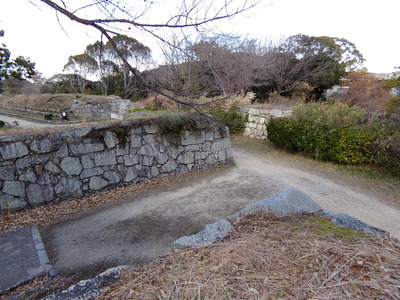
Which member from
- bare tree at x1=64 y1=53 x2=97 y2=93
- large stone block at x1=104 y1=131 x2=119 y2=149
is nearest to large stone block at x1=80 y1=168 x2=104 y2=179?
large stone block at x1=104 y1=131 x2=119 y2=149

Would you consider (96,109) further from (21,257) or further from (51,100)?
(21,257)

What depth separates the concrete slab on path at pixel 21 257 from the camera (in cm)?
Answer: 235

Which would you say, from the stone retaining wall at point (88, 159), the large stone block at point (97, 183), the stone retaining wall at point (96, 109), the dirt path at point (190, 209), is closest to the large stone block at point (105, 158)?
the stone retaining wall at point (88, 159)

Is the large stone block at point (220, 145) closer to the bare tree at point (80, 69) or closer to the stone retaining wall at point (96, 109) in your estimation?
the stone retaining wall at point (96, 109)

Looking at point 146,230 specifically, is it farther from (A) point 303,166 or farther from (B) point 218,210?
(A) point 303,166

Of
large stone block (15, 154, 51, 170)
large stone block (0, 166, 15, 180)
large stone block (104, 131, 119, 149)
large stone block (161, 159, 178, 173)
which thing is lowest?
large stone block (161, 159, 178, 173)

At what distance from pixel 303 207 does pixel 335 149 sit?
466 cm

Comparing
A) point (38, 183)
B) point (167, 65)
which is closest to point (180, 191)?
point (38, 183)

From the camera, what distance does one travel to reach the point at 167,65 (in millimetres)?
9898

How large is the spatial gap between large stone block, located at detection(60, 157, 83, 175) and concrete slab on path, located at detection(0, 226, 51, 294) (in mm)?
1224

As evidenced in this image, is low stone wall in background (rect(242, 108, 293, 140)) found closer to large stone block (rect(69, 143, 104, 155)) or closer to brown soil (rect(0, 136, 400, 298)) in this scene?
brown soil (rect(0, 136, 400, 298))

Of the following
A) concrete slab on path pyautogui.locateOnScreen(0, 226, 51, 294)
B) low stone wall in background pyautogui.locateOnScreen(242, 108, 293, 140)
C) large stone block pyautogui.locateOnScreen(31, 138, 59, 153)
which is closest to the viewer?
concrete slab on path pyautogui.locateOnScreen(0, 226, 51, 294)

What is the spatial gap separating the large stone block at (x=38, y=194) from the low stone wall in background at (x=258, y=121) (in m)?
7.82

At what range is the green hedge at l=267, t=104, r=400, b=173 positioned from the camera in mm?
5879
